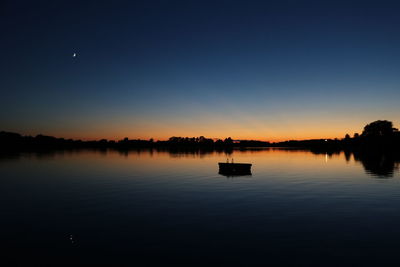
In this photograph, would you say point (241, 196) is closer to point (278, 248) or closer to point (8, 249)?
point (278, 248)

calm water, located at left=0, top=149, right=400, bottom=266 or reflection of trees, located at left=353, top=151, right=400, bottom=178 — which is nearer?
calm water, located at left=0, top=149, right=400, bottom=266

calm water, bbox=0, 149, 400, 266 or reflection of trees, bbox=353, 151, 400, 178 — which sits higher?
reflection of trees, bbox=353, 151, 400, 178

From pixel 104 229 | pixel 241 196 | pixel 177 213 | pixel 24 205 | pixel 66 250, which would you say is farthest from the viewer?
pixel 241 196

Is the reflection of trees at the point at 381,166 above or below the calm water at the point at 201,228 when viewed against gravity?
above

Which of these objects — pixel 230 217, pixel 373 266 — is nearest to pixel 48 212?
pixel 230 217

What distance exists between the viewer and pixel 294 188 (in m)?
50.0

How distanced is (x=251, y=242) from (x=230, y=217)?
25.8 feet

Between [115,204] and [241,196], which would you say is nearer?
[115,204]

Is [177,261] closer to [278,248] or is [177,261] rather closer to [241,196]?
[278,248]

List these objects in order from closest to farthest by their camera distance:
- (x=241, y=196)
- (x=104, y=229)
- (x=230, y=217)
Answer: (x=104, y=229) → (x=230, y=217) → (x=241, y=196)

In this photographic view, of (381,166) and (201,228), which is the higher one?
(381,166)

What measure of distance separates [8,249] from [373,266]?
76.0ft

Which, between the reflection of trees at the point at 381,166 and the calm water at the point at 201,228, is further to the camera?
the reflection of trees at the point at 381,166

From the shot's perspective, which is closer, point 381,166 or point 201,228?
point 201,228
